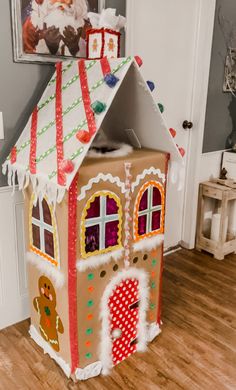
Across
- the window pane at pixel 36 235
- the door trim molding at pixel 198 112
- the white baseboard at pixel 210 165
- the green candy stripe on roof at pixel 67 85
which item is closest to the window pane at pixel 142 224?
the window pane at pixel 36 235

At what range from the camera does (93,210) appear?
1482mm

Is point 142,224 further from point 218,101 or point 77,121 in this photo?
point 218,101

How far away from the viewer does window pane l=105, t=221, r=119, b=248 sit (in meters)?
1.56

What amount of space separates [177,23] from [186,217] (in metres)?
1.47

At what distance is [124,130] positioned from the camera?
1.81 metres

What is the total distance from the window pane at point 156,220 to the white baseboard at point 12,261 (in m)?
0.71

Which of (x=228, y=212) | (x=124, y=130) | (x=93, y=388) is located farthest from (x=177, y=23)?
(x=93, y=388)

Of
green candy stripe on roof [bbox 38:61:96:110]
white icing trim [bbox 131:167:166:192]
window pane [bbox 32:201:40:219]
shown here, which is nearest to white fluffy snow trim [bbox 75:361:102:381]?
window pane [bbox 32:201:40:219]

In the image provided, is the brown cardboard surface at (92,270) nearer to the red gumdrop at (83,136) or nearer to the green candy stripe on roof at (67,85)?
the red gumdrop at (83,136)

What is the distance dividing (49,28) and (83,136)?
2.66 ft

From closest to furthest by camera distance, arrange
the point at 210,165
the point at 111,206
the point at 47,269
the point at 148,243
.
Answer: the point at 111,206
the point at 47,269
the point at 148,243
the point at 210,165

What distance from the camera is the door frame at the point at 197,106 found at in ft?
8.30

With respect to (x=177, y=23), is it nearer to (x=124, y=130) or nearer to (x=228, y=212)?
(x=124, y=130)

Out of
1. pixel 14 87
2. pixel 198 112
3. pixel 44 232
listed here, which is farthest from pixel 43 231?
pixel 198 112
